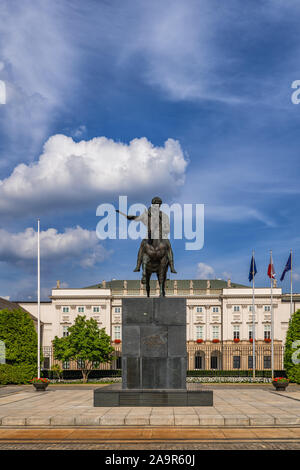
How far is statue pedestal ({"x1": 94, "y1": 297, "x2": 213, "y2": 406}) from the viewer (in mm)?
18234

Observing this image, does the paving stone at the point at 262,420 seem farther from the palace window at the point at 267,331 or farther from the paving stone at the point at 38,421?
the palace window at the point at 267,331

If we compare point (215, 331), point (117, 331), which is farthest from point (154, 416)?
point (215, 331)

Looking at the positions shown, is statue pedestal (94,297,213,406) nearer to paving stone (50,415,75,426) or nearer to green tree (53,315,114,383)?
paving stone (50,415,75,426)

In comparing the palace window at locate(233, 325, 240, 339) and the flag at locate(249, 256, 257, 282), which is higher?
the flag at locate(249, 256, 257, 282)

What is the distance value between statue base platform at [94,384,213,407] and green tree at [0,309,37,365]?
81.5ft

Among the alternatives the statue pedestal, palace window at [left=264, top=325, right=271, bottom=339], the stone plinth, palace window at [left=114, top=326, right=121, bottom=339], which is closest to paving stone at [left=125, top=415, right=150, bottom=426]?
the statue pedestal

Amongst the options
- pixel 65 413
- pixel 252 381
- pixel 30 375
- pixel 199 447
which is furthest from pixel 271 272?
pixel 199 447

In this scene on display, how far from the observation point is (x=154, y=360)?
1856 centimetres

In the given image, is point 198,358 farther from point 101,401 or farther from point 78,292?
point 101,401

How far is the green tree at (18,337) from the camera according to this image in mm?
41688

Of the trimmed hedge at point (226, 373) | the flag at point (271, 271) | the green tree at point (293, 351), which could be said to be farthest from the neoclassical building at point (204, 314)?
the green tree at point (293, 351)

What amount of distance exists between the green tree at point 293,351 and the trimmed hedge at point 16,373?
2145cm

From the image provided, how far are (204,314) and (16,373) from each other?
6142 cm

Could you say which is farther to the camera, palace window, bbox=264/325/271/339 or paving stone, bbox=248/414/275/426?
palace window, bbox=264/325/271/339
